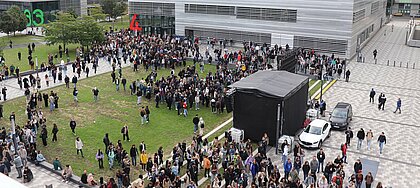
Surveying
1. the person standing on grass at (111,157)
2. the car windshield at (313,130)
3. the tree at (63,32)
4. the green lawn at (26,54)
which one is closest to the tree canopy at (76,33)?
the tree at (63,32)

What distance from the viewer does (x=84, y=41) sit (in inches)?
1806

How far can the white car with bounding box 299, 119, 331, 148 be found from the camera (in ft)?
72.3

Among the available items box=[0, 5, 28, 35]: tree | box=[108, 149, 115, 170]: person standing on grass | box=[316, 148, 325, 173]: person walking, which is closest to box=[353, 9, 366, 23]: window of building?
box=[316, 148, 325, 173]: person walking

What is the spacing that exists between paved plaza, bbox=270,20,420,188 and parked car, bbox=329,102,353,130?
1.35 feet

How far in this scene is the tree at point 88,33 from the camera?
45625 mm

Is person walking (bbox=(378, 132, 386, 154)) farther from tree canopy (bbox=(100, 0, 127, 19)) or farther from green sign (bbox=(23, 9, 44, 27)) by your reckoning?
tree canopy (bbox=(100, 0, 127, 19))

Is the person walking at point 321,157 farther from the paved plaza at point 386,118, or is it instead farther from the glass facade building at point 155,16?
the glass facade building at point 155,16

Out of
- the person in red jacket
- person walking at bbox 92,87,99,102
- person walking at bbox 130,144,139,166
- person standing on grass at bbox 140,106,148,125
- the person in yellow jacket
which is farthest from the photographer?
person walking at bbox 92,87,99,102

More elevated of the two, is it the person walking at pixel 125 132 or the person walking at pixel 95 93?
the person walking at pixel 95 93

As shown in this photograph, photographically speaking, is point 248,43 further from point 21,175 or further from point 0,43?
point 21,175

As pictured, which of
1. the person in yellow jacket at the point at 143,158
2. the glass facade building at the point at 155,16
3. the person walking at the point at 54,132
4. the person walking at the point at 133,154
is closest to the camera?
the person in yellow jacket at the point at 143,158

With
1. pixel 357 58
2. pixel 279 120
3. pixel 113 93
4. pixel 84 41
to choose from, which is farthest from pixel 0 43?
pixel 357 58

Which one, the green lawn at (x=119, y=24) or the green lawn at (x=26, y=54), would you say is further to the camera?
the green lawn at (x=119, y=24)

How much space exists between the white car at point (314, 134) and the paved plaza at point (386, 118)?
1.37 ft
